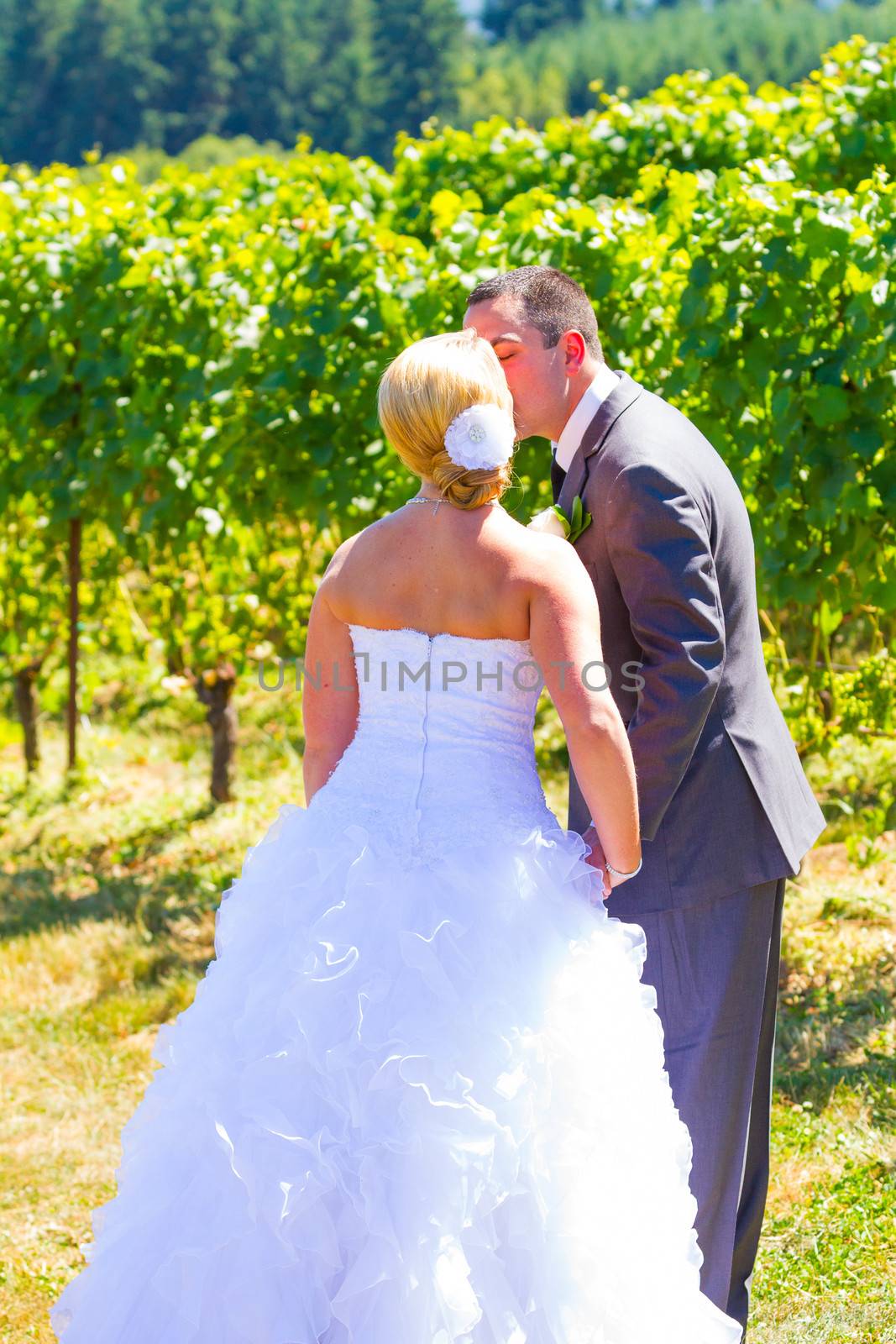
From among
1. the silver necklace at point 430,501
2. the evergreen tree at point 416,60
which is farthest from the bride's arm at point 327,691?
the evergreen tree at point 416,60

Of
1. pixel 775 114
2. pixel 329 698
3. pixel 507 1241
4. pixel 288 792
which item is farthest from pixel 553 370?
pixel 288 792

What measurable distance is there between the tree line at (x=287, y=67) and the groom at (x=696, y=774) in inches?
2588

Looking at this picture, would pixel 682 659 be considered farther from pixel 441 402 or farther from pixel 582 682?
pixel 441 402

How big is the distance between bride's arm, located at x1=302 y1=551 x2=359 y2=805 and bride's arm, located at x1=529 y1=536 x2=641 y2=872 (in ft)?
1.13

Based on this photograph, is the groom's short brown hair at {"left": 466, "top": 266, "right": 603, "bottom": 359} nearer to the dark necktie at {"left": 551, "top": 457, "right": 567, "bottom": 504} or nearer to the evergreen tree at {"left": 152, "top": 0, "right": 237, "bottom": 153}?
the dark necktie at {"left": 551, "top": 457, "right": 567, "bottom": 504}

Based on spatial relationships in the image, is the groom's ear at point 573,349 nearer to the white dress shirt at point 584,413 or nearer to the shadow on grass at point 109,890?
the white dress shirt at point 584,413

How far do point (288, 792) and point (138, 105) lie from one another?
245ft

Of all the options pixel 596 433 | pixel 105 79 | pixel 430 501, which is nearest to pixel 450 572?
pixel 430 501

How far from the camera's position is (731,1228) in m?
2.38

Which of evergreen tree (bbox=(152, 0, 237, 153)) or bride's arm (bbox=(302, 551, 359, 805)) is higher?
evergreen tree (bbox=(152, 0, 237, 153))

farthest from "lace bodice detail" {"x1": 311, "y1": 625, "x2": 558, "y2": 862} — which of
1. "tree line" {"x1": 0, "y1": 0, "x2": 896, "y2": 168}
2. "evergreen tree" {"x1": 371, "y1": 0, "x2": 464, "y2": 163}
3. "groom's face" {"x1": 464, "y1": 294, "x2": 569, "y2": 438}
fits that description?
"evergreen tree" {"x1": 371, "y1": 0, "x2": 464, "y2": 163}

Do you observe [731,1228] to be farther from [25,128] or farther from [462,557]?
[25,128]

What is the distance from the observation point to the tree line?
224 ft

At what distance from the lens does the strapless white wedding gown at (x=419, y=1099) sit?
69.4 inches
